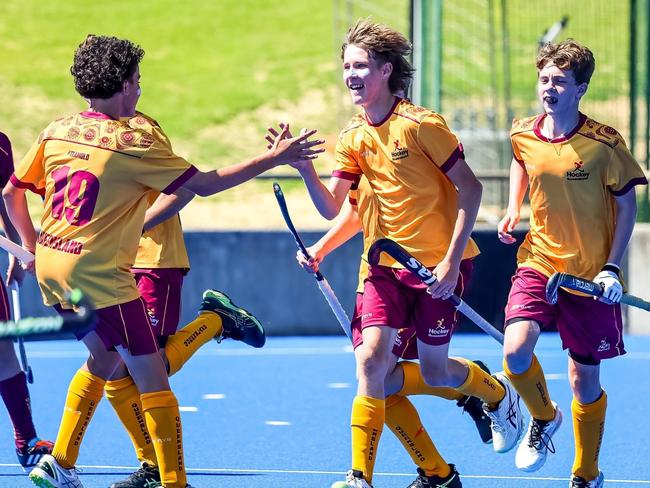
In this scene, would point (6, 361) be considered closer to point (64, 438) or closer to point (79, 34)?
point (64, 438)

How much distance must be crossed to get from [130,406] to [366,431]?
104 cm

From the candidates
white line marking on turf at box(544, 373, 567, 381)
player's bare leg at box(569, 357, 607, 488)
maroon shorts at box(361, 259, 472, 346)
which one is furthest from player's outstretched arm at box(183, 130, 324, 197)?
white line marking on turf at box(544, 373, 567, 381)

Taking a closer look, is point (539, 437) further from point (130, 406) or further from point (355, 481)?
point (130, 406)

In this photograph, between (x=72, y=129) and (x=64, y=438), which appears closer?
(x=72, y=129)

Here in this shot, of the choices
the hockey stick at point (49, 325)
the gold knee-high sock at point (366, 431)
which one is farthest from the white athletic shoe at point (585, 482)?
the hockey stick at point (49, 325)

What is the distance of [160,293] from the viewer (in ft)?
20.0

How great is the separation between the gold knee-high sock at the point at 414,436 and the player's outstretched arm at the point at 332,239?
642 millimetres

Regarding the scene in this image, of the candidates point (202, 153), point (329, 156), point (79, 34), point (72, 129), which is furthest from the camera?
point (79, 34)

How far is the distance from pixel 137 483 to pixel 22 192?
1.31 m

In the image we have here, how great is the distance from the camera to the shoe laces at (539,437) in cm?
582

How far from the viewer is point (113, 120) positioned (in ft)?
16.9

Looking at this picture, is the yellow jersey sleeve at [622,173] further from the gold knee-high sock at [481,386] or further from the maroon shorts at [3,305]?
the maroon shorts at [3,305]

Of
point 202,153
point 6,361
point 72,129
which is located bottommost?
point 202,153

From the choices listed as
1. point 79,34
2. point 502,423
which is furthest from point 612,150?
point 79,34
